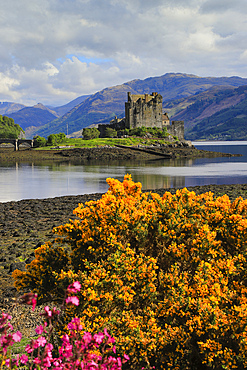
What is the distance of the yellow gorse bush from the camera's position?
4.73 meters

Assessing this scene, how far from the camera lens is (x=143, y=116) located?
460 ft

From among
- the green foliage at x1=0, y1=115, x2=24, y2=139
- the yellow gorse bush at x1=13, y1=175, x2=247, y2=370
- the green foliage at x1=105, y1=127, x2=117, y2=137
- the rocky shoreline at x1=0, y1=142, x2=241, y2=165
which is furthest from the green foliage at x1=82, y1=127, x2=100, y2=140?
the yellow gorse bush at x1=13, y1=175, x2=247, y2=370

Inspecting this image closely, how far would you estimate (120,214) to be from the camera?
237 inches

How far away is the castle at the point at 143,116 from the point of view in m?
139

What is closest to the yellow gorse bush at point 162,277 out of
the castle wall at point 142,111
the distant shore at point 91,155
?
the distant shore at point 91,155

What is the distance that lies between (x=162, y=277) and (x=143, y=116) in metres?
138

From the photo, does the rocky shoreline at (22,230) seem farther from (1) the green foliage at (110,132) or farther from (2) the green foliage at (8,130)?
(2) the green foliage at (8,130)

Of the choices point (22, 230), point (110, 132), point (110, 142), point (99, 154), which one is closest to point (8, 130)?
point (110, 132)

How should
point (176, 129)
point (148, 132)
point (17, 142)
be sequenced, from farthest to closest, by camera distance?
1. point (176, 129)
2. point (148, 132)
3. point (17, 142)

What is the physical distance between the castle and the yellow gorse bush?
134890 mm

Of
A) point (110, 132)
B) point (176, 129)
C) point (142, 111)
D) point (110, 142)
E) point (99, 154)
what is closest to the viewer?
point (99, 154)

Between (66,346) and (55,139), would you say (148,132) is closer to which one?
(55,139)

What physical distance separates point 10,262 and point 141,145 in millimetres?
112395

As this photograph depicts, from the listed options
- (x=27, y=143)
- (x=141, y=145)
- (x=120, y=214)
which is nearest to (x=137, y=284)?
(x=120, y=214)
